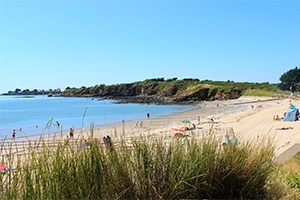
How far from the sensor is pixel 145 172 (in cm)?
301

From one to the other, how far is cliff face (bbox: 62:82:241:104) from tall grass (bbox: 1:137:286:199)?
67405mm

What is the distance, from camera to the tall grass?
8.98 feet

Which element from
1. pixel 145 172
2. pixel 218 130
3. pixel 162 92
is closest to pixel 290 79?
pixel 162 92

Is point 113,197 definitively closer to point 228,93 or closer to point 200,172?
point 200,172

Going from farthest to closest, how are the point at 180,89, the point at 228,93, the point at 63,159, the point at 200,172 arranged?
the point at 180,89
the point at 228,93
the point at 200,172
the point at 63,159

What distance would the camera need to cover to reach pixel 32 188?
264 centimetres

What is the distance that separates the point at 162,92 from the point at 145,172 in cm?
8825

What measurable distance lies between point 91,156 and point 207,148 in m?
→ 1.26

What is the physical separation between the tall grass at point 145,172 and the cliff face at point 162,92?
67.4 m

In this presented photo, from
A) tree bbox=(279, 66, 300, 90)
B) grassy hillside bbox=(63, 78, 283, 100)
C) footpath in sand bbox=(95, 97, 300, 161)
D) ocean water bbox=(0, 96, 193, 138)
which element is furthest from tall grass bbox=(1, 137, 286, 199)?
tree bbox=(279, 66, 300, 90)

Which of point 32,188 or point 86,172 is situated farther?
point 86,172

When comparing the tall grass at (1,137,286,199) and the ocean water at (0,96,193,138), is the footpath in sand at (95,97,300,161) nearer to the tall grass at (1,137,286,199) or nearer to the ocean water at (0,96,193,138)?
the tall grass at (1,137,286,199)

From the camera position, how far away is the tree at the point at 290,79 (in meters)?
76.8

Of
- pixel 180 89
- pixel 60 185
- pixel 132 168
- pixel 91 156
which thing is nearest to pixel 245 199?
pixel 132 168
